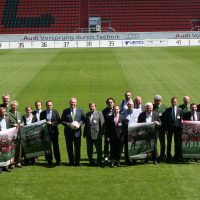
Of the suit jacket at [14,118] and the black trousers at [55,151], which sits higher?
the suit jacket at [14,118]

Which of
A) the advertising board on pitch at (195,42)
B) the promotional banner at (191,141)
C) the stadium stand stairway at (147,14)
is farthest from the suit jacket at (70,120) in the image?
the stadium stand stairway at (147,14)

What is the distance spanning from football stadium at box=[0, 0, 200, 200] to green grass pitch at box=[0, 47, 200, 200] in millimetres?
24

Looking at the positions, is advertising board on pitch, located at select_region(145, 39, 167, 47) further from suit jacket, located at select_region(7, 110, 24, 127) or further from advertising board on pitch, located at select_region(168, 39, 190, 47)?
suit jacket, located at select_region(7, 110, 24, 127)

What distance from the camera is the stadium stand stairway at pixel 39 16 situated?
4762 cm

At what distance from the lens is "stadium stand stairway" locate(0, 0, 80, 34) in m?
47.6

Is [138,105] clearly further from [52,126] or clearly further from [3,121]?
[3,121]

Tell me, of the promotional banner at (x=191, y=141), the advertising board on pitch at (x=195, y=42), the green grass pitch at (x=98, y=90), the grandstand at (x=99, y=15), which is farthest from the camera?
the grandstand at (x=99, y=15)

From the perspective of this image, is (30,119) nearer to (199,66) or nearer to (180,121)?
(180,121)

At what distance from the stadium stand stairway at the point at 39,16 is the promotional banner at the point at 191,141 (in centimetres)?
4030

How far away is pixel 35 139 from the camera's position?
Result: 29.4 ft

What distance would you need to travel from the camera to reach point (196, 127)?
8.93 meters

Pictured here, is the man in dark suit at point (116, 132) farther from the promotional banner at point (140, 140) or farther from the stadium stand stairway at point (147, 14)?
the stadium stand stairway at point (147, 14)

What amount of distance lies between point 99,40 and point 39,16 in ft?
54.8

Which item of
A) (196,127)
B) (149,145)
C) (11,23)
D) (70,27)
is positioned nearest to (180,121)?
(196,127)
